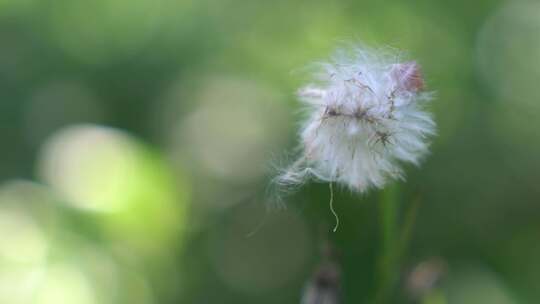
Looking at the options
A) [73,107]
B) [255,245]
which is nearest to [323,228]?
[255,245]

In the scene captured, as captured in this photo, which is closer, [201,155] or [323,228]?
[323,228]

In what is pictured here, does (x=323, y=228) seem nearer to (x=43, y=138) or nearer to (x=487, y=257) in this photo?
(x=487, y=257)

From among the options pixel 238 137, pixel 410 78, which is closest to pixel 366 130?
pixel 410 78

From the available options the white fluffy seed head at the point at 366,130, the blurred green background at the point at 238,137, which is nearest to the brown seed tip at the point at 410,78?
the white fluffy seed head at the point at 366,130

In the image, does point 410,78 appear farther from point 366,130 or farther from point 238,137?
point 238,137

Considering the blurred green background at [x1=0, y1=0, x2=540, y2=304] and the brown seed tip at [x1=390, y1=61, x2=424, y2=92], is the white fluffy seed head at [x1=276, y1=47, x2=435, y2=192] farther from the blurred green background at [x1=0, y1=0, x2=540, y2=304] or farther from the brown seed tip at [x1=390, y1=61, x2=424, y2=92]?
the blurred green background at [x1=0, y1=0, x2=540, y2=304]

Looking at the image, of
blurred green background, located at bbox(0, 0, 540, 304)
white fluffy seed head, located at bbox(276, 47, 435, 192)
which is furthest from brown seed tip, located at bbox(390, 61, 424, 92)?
blurred green background, located at bbox(0, 0, 540, 304)

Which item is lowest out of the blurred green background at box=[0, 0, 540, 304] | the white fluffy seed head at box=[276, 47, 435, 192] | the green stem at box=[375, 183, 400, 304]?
the green stem at box=[375, 183, 400, 304]
